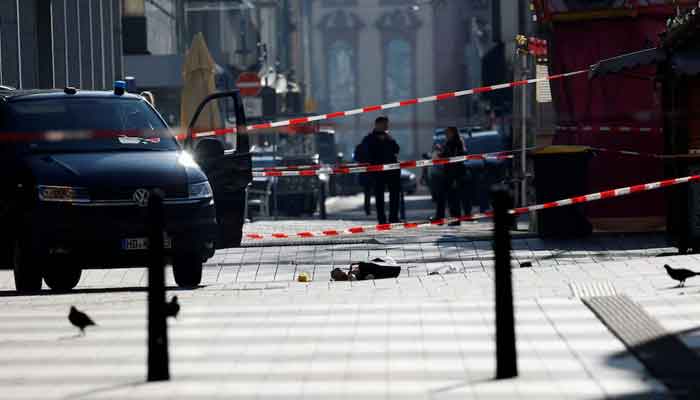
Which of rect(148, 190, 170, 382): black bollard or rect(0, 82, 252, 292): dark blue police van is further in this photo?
rect(0, 82, 252, 292): dark blue police van

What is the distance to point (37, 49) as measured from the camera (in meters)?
25.5

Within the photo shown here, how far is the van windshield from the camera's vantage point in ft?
42.3

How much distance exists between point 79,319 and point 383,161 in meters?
13.9

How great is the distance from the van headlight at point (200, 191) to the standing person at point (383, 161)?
9.92 meters

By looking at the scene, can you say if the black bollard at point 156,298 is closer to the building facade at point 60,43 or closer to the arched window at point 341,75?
the building facade at point 60,43

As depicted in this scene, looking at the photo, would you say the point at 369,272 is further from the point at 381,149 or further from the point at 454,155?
the point at 454,155

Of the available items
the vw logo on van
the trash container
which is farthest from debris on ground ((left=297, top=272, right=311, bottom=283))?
the trash container

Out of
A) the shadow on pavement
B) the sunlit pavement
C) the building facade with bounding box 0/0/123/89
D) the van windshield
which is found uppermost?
the building facade with bounding box 0/0/123/89

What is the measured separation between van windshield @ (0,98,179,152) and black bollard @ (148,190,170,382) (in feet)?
16.7

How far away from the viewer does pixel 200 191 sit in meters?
12.7

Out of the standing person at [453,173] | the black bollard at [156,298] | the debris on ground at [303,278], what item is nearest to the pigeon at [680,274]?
the debris on ground at [303,278]

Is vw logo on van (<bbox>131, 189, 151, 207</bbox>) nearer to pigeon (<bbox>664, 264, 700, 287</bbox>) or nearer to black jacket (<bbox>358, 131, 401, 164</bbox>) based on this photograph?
pigeon (<bbox>664, 264, 700, 287</bbox>)

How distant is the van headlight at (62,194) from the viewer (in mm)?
12109

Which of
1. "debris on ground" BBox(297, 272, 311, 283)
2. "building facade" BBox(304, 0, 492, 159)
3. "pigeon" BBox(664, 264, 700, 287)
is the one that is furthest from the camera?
"building facade" BBox(304, 0, 492, 159)
